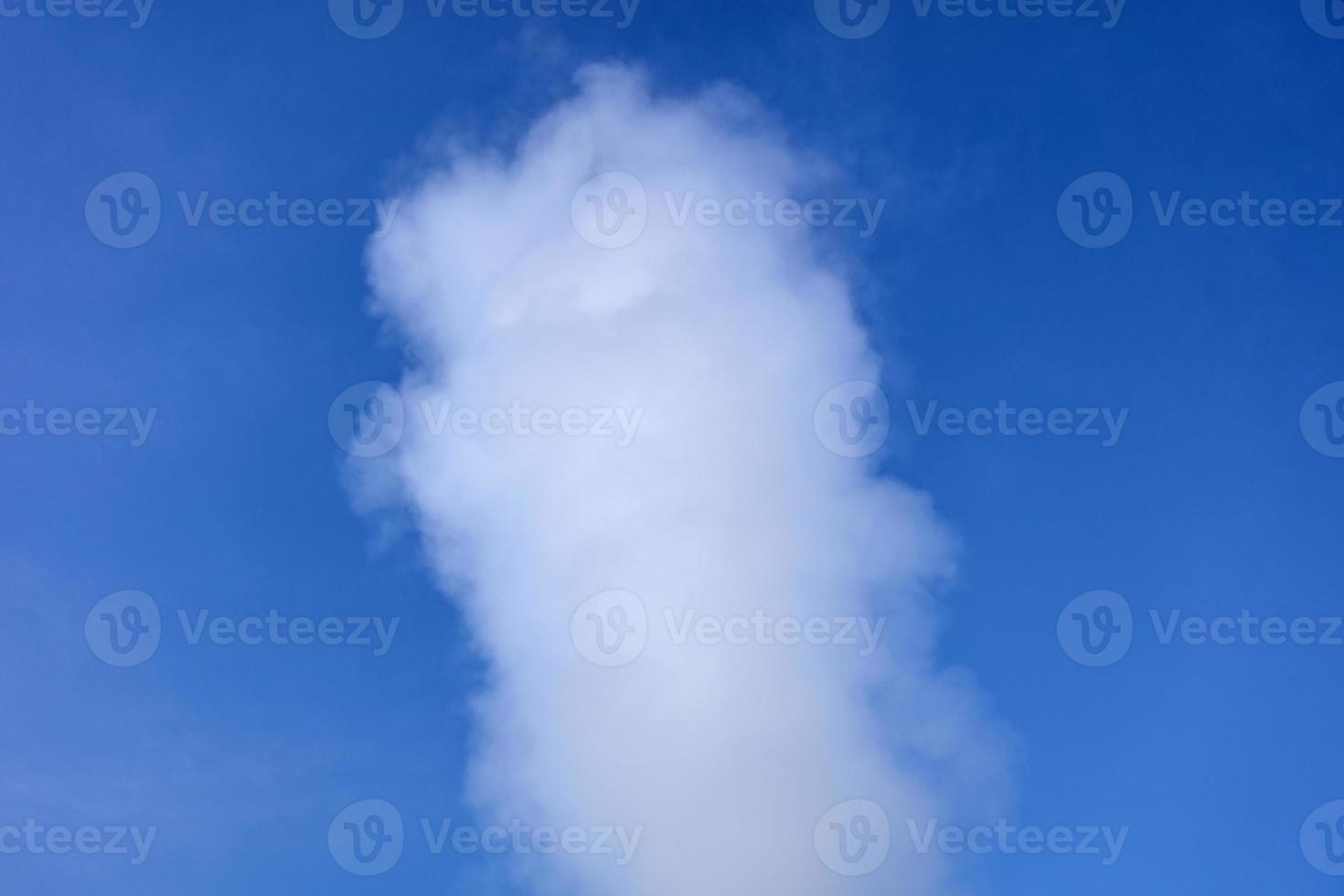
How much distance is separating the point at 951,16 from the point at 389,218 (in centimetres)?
1059

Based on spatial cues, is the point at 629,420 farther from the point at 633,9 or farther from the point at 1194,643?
the point at 1194,643

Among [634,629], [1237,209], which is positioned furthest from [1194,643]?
[634,629]

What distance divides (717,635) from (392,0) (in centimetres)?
1239

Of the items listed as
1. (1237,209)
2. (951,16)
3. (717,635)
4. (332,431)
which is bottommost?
(717,635)

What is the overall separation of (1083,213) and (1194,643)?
762 cm

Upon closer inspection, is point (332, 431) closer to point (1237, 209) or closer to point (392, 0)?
point (392, 0)

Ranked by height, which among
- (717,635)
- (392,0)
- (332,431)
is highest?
(392,0)

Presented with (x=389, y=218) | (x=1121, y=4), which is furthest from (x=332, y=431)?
(x=1121, y=4)

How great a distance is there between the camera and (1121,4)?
17141 millimetres

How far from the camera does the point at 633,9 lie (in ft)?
56.6

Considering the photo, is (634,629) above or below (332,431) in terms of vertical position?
below

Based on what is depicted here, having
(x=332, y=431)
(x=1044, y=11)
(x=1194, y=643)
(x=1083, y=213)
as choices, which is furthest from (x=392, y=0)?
(x=1194, y=643)

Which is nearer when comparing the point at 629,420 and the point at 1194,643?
the point at 1194,643

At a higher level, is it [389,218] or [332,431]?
[389,218]
